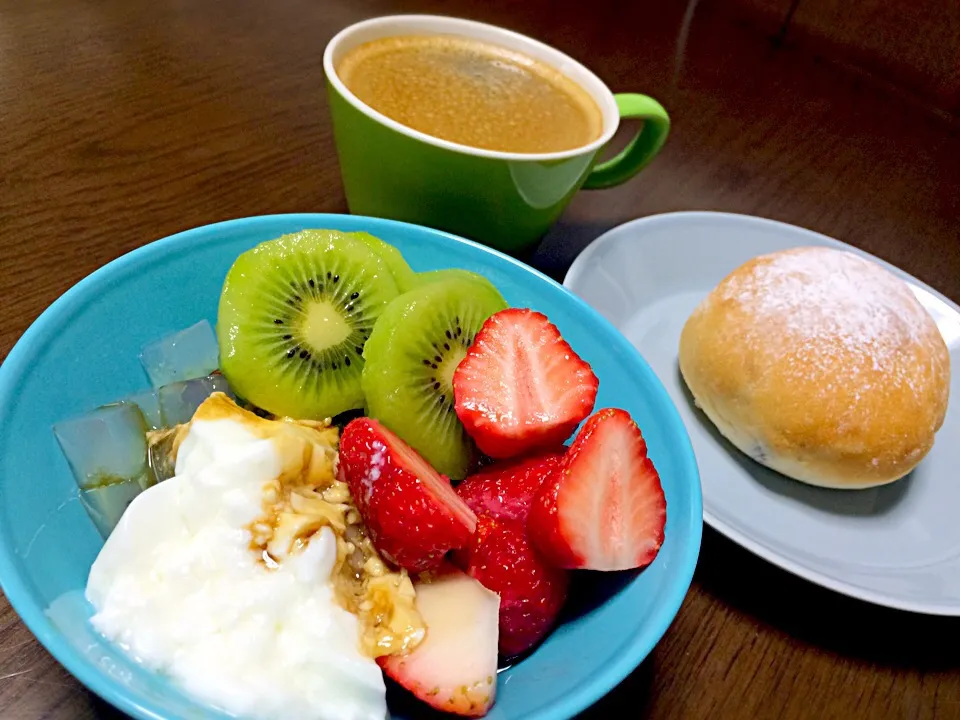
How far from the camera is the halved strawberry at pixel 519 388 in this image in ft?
2.25

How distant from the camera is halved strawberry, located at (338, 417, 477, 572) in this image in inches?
23.9

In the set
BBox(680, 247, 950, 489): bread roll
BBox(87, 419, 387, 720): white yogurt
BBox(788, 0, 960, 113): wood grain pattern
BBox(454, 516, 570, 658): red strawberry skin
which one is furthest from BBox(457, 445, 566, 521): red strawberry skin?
BBox(788, 0, 960, 113): wood grain pattern

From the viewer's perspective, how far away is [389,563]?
64 cm

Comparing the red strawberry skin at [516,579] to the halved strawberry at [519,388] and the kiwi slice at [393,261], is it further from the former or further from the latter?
the kiwi slice at [393,261]

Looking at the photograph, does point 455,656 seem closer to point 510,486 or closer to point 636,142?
point 510,486

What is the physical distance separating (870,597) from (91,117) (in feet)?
4.14

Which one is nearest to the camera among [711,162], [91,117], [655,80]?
[91,117]

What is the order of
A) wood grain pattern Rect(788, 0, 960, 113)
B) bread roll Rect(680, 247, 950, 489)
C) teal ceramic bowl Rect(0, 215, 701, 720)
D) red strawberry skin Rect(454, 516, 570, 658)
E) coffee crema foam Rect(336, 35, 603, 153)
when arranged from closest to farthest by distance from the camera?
teal ceramic bowl Rect(0, 215, 701, 720)
red strawberry skin Rect(454, 516, 570, 658)
bread roll Rect(680, 247, 950, 489)
coffee crema foam Rect(336, 35, 603, 153)
wood grain pattern Rect(788, 0, 960, 113)

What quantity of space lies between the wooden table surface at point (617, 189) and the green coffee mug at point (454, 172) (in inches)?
6.0

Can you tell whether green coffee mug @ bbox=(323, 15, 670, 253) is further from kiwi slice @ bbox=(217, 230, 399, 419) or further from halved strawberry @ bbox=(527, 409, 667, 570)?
halved strawberry @ bbox=(527, 409, 667, 570)

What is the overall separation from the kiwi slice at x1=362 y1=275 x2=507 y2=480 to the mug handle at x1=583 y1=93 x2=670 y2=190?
0.45 metres

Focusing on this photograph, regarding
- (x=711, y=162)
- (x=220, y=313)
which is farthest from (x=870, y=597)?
(x=711, y=162)

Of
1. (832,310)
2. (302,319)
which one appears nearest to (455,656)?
(302,319)

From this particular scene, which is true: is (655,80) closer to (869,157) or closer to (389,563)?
(869,157)
